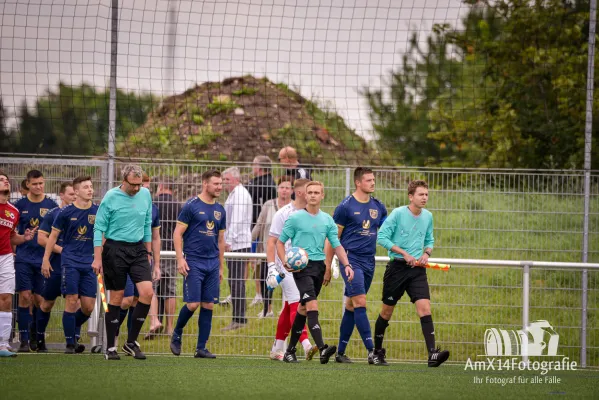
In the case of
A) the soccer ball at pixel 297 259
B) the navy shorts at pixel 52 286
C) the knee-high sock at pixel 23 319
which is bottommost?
the knee-high sock at pixel 23 319

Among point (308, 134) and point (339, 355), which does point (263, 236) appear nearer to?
point (339, 355)

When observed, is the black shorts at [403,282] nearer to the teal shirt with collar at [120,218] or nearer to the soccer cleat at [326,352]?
the soccer cleat at [326,352]

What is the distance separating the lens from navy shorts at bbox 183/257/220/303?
34.1ft

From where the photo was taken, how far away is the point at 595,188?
1192cm

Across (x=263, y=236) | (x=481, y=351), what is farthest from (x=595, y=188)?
(x=263, y=236)

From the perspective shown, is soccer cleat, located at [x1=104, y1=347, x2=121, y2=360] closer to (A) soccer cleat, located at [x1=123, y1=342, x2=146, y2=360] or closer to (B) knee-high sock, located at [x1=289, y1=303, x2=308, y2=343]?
(A) soccer cleat, located at [x1=123, y1=342, x2=146, y2=360]

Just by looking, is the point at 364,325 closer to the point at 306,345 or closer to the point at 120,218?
the point at 306,345

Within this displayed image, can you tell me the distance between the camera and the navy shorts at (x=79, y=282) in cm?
1080

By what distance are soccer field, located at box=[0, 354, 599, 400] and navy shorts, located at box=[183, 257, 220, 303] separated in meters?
0.75

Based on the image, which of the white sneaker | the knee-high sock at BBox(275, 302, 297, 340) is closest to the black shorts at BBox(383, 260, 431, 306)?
the knee-high sock at BBox(275, 302, 297, 340)

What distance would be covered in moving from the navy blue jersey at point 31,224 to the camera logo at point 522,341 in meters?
5.89

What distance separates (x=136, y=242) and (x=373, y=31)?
480cm

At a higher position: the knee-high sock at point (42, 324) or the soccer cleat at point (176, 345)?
the knee-high sock at point (42, 324)

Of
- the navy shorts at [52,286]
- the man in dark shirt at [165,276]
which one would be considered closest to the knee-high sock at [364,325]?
the man in dark shirt at [165,276]
